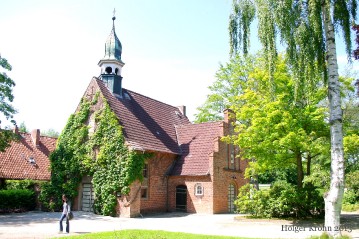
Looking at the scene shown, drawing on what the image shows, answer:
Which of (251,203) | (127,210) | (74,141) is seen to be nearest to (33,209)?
(74,141)

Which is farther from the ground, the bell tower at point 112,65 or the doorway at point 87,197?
the bell tower at point 112,65

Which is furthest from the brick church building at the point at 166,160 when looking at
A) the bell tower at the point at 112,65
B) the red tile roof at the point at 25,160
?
the red tile roof at the point at 25,160

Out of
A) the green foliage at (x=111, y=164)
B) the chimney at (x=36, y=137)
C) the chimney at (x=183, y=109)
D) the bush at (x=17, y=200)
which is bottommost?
the bush at (x=17, y=200)

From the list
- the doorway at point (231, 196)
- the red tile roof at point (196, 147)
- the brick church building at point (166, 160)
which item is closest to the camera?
the brick church building at point (166, 160)

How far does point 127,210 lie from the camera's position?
24.3 m

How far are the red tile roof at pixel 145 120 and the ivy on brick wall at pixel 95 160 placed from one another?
0.92 meters

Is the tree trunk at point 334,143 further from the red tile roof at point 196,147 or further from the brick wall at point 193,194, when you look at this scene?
the red tile roof at point 196,147

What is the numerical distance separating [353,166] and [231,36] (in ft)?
74.3

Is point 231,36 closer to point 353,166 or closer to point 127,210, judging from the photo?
point 127,210

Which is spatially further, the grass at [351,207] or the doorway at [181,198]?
the grass at [351,207]

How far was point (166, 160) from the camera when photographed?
95.5 feet

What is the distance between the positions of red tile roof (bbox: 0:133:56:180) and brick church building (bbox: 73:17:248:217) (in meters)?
7.08

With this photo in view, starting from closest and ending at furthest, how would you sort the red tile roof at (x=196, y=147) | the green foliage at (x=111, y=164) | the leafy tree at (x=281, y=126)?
the leafy tree at (x=281, y=126)
the green foliage at (x=111, y=164)
the red tile roof at (x=196, y=147)

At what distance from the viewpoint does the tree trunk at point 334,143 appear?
12219mm
